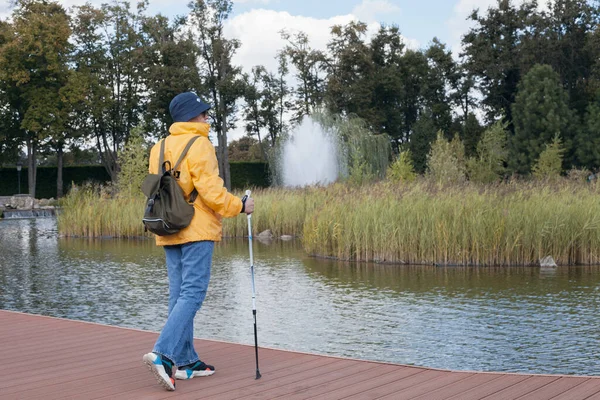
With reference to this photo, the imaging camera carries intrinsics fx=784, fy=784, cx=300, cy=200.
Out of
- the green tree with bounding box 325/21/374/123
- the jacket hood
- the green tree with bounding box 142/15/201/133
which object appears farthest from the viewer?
the green tree with bounding box 325/21/374/123

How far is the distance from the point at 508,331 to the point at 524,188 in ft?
25.1

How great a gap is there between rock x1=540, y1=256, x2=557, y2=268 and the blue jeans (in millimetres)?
8948

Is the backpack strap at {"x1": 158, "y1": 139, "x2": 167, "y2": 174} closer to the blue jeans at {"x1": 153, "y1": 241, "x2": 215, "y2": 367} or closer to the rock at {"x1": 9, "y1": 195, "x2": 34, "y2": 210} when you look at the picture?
the blue jeans at {"x1": 153, "y1": 241, "x2": 215, "y2": 367}

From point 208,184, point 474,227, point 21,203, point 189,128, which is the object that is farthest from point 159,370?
point 21,203

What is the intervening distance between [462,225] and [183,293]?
351 inches

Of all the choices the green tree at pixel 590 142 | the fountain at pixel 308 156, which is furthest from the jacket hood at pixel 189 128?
the green tree at pixel 590 142

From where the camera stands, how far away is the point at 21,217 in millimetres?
32562

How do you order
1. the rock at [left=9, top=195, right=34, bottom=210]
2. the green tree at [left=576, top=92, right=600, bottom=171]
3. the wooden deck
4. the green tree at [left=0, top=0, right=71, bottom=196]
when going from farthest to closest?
1. the green tree at [left=0, top=0, right=71, bottom=196]
2. the green tree at [left=576, top=92, right=600, bottom=171]
3. the rock at [left=9, top=195, right=34, bottom=210]
4. the wooden deck

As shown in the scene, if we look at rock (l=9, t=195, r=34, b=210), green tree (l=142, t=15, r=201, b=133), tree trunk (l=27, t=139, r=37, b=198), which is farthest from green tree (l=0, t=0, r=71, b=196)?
green tree (l=142, t=15, r=201, b=133)

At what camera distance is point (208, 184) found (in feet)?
15.4

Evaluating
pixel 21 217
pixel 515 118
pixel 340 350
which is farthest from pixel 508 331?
pixel 515 118

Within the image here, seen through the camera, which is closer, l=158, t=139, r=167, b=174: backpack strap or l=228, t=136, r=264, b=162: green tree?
l=158, t=139, r=167, b=174: backpack strap

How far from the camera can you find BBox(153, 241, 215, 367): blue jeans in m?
4.61

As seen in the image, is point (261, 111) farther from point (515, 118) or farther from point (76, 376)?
point (76, 376)
